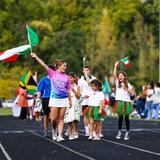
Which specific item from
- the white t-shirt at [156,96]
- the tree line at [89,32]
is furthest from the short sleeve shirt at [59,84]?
the tree line at [89,32]

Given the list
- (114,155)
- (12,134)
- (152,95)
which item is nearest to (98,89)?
(12,134)

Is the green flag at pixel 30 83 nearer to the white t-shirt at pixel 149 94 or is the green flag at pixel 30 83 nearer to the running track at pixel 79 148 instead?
the white t-shirt at pixel 149 94

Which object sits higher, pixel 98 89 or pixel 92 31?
pixel 92 31

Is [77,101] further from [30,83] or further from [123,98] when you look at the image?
[30,83]

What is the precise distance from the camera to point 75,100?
21688 mm

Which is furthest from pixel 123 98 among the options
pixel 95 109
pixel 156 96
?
pixel 156 96

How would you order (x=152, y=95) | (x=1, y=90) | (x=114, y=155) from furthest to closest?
(x=1, y=90), (x=152, y=95), (x=114, y=155)

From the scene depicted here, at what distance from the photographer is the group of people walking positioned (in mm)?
19797

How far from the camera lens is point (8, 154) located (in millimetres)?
16188

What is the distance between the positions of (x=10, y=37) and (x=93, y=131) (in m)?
53.6

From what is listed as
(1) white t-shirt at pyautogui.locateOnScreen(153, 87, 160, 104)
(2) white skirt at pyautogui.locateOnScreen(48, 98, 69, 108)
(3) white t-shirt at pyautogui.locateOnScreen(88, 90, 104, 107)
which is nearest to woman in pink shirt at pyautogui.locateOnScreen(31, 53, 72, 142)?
(2) white skirt at pyautogui.locateOnScreen(48, 98, 69, 108)

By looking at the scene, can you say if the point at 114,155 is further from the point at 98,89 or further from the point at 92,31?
the point at 92,31

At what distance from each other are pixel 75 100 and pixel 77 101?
7cm

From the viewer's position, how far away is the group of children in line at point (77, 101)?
19.8m
